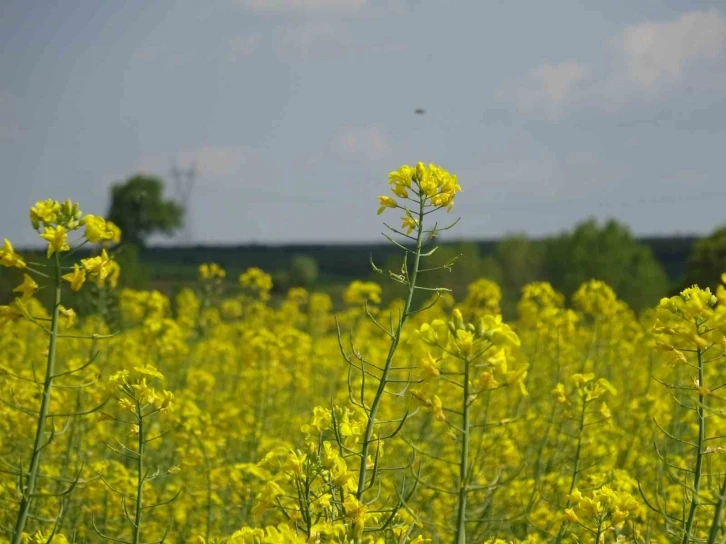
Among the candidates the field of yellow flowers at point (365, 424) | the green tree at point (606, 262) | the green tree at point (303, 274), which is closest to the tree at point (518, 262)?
the green tree at point (606, 262)

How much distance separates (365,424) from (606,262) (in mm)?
39432

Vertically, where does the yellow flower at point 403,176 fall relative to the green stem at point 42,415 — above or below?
above

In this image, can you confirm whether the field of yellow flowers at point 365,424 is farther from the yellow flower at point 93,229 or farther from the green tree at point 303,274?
the green tree at point 303,274

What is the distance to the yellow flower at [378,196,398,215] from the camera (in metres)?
3.23

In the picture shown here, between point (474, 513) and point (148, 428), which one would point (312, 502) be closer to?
point (474, 513)

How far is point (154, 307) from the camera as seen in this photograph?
8.02 meters

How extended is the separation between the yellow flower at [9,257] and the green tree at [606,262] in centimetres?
3339

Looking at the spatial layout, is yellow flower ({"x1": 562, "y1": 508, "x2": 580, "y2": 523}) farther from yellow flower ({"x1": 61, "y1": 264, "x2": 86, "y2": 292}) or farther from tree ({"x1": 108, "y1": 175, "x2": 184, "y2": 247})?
tree ({"x1": 108, "y1": 175, "x2": 184, "y2": 247})

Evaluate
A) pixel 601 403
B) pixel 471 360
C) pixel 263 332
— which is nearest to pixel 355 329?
pixel 263 332

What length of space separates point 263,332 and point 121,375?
14.7 feet

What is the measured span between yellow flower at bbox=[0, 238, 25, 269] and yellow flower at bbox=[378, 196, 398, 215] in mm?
1199

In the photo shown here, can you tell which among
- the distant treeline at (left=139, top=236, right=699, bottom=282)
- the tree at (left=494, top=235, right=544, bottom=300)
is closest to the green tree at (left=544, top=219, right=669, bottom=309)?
the tree at (left=494, top=235, right=544, bottom=300)

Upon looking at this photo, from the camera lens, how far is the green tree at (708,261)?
92.8ft

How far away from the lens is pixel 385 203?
3252mm
